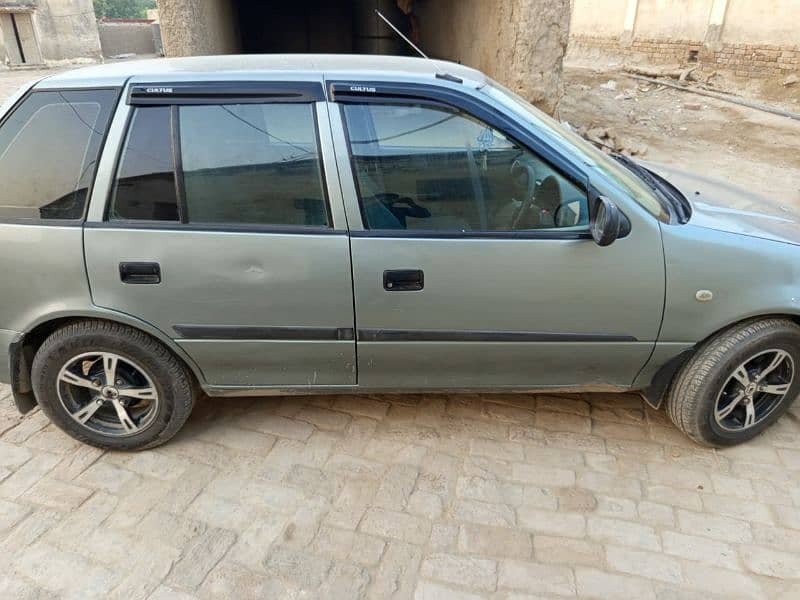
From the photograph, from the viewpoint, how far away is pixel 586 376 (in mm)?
2617

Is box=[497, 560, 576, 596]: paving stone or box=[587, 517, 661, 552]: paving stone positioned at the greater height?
box=[497, 560, 576, 596]: paving stone

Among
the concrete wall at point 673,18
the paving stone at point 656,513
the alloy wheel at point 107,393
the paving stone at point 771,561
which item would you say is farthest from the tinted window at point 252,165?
the concrete wall at point 673,18

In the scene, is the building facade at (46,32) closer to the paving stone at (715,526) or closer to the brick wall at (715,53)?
the brick wall at (715,53)

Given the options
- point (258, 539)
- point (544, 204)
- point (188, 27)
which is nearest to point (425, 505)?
point (258, 539)

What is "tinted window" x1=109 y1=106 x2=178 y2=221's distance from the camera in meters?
2.33

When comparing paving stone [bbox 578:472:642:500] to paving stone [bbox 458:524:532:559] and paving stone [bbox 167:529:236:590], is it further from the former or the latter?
paving stone [bbox 167:529:236:590]

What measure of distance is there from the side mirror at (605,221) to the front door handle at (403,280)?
732 millimetres

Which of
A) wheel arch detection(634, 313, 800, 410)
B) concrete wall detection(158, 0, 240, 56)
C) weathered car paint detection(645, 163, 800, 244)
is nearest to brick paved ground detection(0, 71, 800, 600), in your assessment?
wheel arch detection(634, 313, 800, 410)

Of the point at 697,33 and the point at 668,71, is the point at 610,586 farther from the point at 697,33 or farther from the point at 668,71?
the point at 697,33

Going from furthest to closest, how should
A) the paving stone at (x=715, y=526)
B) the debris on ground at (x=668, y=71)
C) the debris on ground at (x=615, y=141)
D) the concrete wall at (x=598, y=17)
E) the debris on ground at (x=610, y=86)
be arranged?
1. the concrete wall at (x=598, y=17)
2. the debris on ground at (x=668, y=71)
3. the debris on ground at (x=610, y=86)
4. the debris on ground at (x=615, y=141)
5. the paving stone at (x=715, y=526)

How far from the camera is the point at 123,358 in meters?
2.53

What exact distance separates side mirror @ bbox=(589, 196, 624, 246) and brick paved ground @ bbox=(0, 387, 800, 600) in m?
1.11

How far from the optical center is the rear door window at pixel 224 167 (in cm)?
233

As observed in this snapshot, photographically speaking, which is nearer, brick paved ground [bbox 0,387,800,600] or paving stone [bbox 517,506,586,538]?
brick paved ground [bbox 0,387,800,600]
